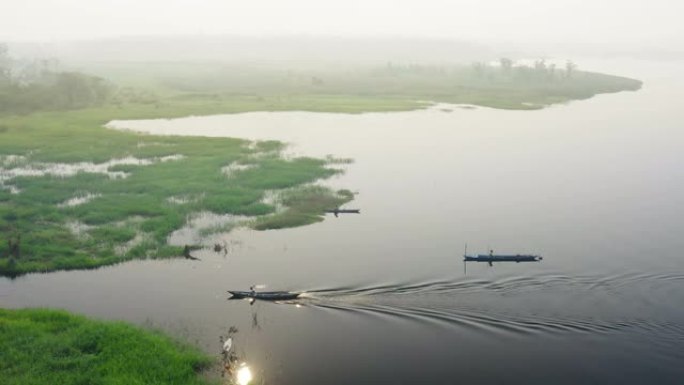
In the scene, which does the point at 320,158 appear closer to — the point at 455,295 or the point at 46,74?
the point at 455,295

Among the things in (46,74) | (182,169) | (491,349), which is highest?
(46,74)

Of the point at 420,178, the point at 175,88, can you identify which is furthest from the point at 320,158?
the point at 175,88

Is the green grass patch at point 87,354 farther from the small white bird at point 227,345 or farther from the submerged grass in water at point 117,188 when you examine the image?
the submerged grass in water at point 117,188

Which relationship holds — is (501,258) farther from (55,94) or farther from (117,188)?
(55,94)

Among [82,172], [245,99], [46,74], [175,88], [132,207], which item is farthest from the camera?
[175,88]

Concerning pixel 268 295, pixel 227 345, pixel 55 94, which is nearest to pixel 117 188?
pixel 268 295

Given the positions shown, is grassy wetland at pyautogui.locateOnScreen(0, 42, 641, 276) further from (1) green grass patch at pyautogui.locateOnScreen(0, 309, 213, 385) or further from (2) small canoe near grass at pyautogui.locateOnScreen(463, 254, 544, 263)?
(2) small canoe near grass at pyautogui.locateOnScreen(463, 254, 544, 263)
